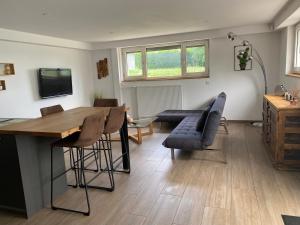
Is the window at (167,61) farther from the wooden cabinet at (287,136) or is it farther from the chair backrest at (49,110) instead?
the chair backrest at (49,110)

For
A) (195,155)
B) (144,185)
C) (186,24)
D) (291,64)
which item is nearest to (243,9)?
(186,24)

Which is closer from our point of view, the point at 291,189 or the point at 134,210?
the point at 134,210

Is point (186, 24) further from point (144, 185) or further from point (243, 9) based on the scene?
point (144, 185)

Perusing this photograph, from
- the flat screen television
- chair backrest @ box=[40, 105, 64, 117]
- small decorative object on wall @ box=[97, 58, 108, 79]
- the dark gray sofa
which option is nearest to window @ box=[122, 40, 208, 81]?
→ small decorative object on wall @ box=[97, 58, 108, 79]

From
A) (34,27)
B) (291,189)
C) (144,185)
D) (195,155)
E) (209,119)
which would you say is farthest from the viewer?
(34,27)

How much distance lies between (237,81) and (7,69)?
5071mm

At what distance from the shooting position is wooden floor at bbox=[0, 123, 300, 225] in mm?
→ 2254

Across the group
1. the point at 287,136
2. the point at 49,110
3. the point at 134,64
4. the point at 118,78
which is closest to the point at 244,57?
the point at 287,136

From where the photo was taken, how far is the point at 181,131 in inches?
158

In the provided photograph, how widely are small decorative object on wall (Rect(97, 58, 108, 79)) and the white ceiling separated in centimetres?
170

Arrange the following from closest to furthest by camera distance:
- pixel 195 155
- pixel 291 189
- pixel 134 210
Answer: pixel 134 210 < pixel 291 189 < pixel 195 155

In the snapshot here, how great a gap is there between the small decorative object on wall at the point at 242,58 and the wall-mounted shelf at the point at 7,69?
484 cm

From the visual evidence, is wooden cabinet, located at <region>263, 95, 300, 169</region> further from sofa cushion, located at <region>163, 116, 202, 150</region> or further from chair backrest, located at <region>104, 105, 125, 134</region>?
chair backrest, located at <region>104, 105, 125, 134</region>

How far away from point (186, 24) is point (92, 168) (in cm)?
338
